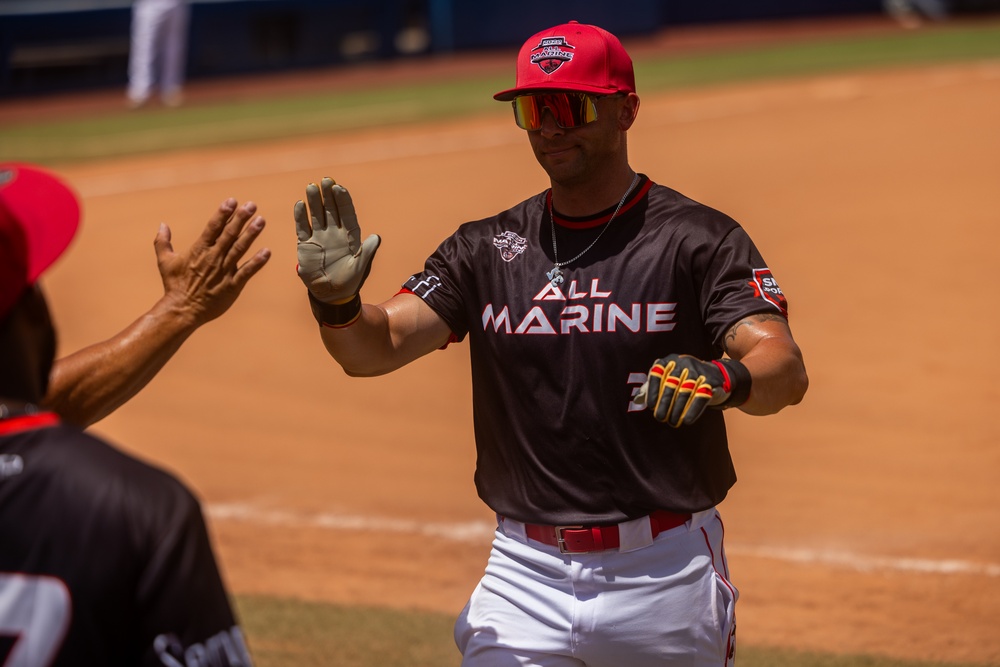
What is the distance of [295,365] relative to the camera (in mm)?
9531

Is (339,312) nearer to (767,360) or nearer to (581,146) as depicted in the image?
(581,146)

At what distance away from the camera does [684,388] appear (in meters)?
2.95

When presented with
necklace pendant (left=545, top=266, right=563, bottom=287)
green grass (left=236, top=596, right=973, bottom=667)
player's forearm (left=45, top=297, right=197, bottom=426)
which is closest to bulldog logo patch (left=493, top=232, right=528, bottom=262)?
necklace pendant (left=545, top=266, right=563, bottom=287)

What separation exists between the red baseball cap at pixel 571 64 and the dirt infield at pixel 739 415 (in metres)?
2.96

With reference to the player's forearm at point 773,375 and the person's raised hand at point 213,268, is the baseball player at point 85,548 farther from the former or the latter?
the player's forearm at point 773,375

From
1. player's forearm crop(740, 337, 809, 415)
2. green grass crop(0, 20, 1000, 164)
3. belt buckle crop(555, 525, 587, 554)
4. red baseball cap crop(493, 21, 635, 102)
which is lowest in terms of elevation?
green grass crop(0, 20, 1000, 164)

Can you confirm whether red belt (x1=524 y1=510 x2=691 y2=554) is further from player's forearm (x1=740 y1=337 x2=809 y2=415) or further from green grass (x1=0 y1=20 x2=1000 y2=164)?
green grass (x1=0 y1=20 x2=1000 y2=164)

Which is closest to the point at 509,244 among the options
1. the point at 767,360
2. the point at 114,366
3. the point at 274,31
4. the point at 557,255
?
the point at 557,255

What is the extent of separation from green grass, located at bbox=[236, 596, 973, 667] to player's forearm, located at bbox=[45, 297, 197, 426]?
2.29 metres

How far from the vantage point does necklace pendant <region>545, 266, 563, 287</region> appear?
356cm

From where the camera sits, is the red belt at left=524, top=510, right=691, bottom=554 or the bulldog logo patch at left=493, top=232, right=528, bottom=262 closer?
the red belt at left=524, top=510, right=691, bottom=554

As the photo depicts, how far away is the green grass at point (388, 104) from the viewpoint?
17.8 m

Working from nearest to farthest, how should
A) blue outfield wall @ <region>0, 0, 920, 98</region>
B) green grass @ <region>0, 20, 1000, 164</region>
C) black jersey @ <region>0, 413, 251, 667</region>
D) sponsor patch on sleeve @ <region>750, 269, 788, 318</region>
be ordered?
1. black jersey @ <region>0, 413, 251, 667</region>
2. sponsor patch on sleeve @ <region>750, 269, 788, 318</region>
3. green grass @ <region>0, 20, 1000, 164</region>
4. blue outfield wall @ <region>0, 0, 920, 98</region>

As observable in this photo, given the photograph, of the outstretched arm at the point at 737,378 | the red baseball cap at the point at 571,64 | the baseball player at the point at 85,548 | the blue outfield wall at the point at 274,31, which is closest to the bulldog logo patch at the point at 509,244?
the red baseball cap at the point at 571,64
